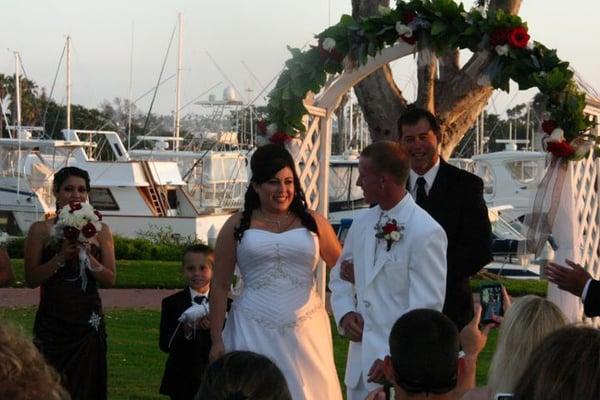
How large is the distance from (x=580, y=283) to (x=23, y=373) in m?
4.04

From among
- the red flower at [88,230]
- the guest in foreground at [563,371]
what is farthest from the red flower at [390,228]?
the guest in foreground at [563,371]

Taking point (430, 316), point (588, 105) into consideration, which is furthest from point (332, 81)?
point (430, 316)

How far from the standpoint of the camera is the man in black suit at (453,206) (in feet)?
20.0

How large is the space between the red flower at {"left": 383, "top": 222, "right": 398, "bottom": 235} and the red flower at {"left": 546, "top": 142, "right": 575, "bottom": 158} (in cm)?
250

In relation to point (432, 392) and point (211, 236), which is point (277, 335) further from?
point (211, 236)

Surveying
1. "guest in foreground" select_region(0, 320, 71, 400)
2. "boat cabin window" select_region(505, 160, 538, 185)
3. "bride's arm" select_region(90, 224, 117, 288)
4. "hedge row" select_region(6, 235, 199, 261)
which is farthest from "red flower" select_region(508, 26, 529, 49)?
"boat cabin window" select_region(505, 160, 538, 185)

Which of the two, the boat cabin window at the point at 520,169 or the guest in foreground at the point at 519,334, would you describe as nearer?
the guest in foreground at the point at 519,334

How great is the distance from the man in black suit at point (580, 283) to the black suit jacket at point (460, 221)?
0.43m

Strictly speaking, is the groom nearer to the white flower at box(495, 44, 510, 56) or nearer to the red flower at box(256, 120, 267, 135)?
the white flower at box(495, 44, 510, 56)

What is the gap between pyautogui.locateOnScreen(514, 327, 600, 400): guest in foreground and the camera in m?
2.36

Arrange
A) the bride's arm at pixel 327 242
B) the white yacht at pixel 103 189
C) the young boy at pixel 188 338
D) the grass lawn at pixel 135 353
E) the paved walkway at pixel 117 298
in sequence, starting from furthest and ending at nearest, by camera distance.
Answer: the white yacht at pixel 103 189, the paved walkway at pixel 117 298, the grass lawn at pixel 135 353, the young boy at pixel 188 338, the bride's arm at pixel 327 242

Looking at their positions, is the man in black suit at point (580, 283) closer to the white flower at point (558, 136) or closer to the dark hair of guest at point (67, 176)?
the white flower at point (558, 136)

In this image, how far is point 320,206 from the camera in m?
9.90

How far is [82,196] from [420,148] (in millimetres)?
2196
